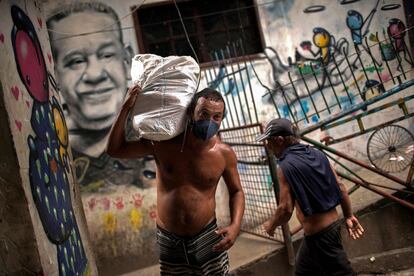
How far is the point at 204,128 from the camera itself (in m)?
2.43

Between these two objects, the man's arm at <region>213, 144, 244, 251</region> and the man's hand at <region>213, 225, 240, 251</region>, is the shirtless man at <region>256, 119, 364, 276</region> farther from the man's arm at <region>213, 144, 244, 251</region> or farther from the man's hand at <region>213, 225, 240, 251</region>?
the man's hand at <region>213, 225, 240, 251</region>

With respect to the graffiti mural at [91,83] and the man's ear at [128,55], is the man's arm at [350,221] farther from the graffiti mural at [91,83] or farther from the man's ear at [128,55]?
the man's ear at [128,55]

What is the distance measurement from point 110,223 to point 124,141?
12.1ft

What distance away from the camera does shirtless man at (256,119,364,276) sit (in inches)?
127

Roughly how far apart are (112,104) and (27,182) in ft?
13.0

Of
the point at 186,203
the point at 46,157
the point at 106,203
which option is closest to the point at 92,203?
the point at 106,203

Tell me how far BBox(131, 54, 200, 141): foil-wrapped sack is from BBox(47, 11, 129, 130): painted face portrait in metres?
3.58

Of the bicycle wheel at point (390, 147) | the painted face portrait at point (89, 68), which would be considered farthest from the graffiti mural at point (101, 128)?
the bicycle wheel at point (390, 147)

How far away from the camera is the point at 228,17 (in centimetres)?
661

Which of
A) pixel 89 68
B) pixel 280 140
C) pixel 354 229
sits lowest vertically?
pixel 354 229

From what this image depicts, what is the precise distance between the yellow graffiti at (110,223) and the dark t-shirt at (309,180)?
349 cm

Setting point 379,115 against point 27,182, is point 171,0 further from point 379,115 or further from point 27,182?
point 27,182

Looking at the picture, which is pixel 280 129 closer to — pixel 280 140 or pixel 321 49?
pixel 280 140

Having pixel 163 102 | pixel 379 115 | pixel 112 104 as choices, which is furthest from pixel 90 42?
pixel 379 115
